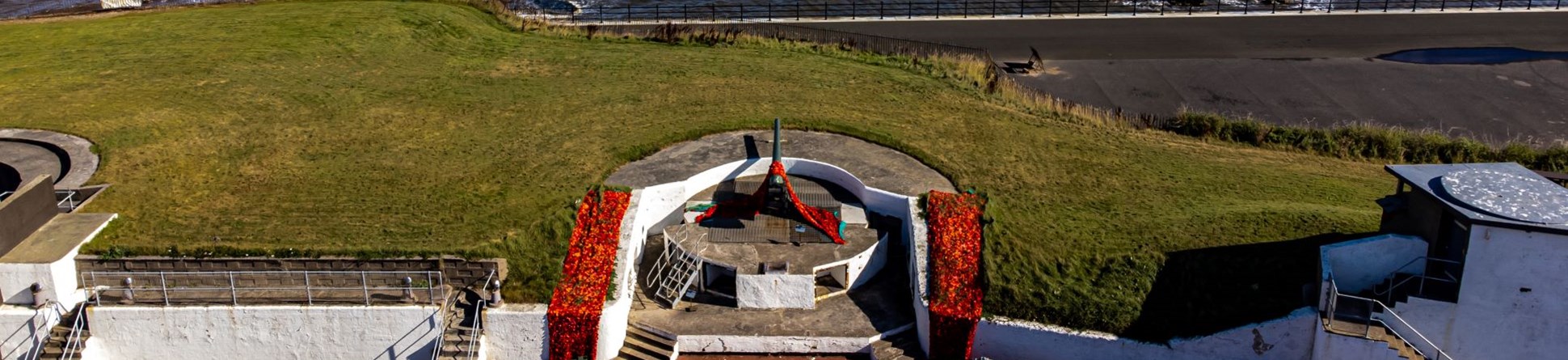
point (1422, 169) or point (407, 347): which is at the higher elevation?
point (1422, 169)

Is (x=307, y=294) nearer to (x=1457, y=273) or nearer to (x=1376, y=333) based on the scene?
Result: (x=1376, y=333)

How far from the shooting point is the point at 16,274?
2756 centimetres

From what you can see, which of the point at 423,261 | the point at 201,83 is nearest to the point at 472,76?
the point at 201,83

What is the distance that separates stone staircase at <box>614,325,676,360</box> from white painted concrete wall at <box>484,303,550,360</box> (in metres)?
1.90

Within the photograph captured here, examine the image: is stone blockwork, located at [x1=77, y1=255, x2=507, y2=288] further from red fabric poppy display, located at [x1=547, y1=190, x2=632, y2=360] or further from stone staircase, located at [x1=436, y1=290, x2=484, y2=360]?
red fabric poppy display, located at [x1=547, y1=190, x2=632, y2=360]

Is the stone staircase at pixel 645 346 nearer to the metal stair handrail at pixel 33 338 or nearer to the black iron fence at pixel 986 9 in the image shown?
the metal stair handrail at pixel 33 338

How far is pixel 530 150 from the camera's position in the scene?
36.6 m

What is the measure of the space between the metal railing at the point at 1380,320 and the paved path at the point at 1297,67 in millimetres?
17646

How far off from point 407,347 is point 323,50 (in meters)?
23.2

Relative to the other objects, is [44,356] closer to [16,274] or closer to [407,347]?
[16,274]

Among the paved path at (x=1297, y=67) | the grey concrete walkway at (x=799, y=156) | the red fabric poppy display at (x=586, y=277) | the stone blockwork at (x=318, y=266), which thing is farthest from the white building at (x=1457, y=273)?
the stone blockwork at (x=318, y=266)

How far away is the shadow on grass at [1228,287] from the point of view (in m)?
27.4

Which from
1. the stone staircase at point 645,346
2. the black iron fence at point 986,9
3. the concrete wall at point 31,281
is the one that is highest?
the black iron fence at point 986,9

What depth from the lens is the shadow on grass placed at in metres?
27.4
